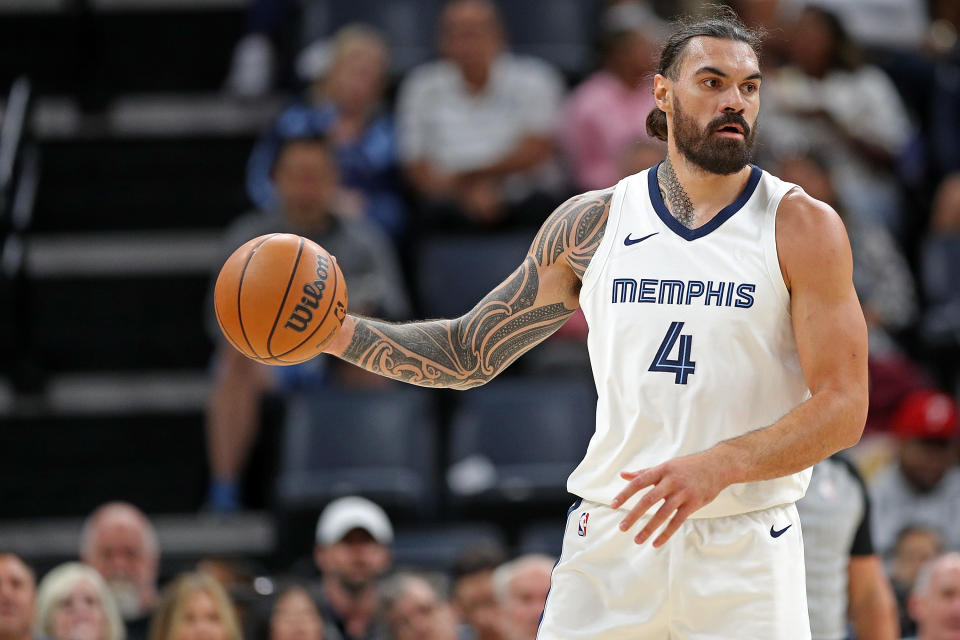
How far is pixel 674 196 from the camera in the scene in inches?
168

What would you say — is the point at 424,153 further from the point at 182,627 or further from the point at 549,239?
the point at 549,239

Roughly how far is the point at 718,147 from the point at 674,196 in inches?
9.0

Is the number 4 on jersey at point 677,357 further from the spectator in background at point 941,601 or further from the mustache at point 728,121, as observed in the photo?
the spectator in background at point 941,601

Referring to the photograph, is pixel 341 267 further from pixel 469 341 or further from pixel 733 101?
pixel 733 101

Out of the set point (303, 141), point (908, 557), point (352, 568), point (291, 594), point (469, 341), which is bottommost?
point (291, 594)

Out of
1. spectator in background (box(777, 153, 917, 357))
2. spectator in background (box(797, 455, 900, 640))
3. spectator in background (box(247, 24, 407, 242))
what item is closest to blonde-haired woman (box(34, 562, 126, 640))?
spectator in background (box(247, 24, 407, 242))

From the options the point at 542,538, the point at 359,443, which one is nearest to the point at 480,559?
the point at 542,538

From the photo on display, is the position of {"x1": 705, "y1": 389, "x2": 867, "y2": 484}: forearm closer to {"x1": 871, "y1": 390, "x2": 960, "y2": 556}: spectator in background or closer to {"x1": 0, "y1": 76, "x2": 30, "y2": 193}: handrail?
{"x1": 871, "y1": 390, "x2": 960, "y2": 556}: spectator in background

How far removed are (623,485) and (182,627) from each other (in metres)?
3.62

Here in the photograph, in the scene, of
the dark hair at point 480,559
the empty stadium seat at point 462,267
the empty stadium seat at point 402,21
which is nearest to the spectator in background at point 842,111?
the empty stadium seat at point 462,267

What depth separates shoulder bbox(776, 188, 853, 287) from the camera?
13.0 ft

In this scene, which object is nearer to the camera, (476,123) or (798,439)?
(798,439)

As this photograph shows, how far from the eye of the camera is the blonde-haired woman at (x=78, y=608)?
23.2 feet

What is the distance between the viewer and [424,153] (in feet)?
31.9
